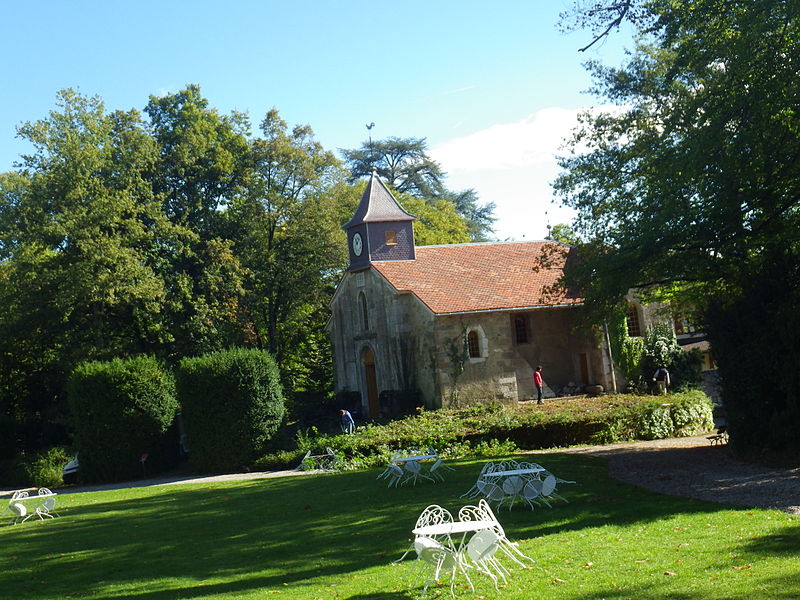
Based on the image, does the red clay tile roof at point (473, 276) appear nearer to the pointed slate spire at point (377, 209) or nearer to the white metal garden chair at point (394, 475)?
the pointed slate spire at point (377, 209)

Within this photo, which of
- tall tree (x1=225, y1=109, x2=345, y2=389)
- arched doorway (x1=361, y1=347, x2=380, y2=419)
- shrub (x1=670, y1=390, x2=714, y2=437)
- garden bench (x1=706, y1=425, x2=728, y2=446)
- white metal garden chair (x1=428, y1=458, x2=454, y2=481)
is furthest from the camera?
tall tree (x1=225, y1=109, x2=345, y2=389)

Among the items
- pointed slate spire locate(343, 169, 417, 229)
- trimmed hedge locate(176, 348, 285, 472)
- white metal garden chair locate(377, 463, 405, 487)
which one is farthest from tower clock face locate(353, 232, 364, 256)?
white metal garden chair locate(377, 463, 405, 487)

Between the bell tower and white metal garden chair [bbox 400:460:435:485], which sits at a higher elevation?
the bell tower

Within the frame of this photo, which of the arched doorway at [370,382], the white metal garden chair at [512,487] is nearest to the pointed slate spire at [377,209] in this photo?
the arched doorway at [370,382]

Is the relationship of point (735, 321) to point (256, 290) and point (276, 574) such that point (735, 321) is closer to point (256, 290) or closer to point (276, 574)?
point (276, 574)

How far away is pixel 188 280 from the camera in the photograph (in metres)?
39.0

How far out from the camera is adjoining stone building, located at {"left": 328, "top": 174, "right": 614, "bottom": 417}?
1401 inches

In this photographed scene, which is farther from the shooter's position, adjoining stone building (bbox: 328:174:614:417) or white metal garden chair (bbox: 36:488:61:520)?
adjoining stone building (bbox: 328:174:614:417)

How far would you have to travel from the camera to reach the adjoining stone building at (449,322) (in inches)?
1401

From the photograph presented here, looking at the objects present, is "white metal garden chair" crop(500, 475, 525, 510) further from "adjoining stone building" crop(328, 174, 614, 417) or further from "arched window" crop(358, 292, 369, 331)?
"arched window" crop(358, 292, 369, 331)

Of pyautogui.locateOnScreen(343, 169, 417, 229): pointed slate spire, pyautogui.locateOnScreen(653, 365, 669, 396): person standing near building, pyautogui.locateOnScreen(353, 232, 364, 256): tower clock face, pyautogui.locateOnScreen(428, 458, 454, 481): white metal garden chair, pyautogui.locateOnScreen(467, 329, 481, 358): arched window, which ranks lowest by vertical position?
pyautogui.locateOnScreen(428, 458, 454, 481): white metal garden chair

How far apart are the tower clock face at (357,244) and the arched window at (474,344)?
7.52m

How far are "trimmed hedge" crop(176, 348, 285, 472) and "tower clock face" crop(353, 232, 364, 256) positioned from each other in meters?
11.6

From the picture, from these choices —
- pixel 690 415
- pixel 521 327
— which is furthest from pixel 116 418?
pixel 690 415
